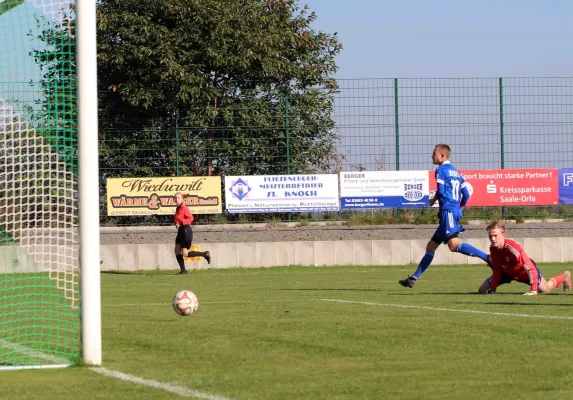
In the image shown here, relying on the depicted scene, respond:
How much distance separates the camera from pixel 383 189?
26.5m

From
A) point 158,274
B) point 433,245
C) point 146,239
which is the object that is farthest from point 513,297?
point 146,239

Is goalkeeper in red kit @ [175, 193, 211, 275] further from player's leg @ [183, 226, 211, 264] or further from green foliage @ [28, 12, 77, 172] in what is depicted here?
green foliage @ [28, 12, 77, 172]

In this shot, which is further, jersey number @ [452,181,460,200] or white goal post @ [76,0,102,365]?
jersey number @ [452,181,460,200]

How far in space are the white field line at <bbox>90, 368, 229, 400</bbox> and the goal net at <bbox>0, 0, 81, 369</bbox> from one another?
0.69 metres

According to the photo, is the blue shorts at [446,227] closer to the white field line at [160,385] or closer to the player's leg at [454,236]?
the player's leg at [454,236]

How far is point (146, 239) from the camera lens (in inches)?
1032

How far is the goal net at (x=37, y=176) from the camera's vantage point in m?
8.58

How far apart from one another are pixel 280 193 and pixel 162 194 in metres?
2.93

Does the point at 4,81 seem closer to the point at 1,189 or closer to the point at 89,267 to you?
the point at 1,189

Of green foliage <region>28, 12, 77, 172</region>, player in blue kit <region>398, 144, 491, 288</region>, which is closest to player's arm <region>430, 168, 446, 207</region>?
player in blue kit <region>398, 144, 491, 288</region>

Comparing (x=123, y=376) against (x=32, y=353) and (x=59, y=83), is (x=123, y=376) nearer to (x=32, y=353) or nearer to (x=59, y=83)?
(x=32, y=353)

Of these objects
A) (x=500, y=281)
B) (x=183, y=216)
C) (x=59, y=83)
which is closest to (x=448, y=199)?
(x=500, y=281)

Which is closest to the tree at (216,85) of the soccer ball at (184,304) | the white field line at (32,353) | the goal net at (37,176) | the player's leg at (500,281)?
the player's leg at (500,281)

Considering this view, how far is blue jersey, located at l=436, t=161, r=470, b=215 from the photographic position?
15.2m
